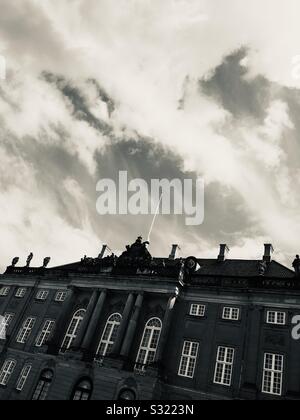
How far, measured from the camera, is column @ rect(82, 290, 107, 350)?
32031 mm

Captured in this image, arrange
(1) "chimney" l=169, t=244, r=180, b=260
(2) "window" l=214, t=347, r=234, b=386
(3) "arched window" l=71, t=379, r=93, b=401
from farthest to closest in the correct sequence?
(1) "chimney" l=169, t=244, r=180, b=260 → (3) "arched window" l=71, t=379, r=93, b=401 → (2) "window" l=214, t=347, r=234, b=386

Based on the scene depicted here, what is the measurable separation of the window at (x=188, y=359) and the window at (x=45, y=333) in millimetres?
15219

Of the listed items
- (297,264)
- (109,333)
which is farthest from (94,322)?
(297,264)

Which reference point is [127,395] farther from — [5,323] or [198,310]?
[5,323]

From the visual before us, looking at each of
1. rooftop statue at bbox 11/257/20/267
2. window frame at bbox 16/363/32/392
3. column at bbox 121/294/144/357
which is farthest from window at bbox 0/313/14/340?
column at bbox 121/294/144/357

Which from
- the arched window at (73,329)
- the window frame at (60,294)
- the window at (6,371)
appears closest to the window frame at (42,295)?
the window frame at (60,294)

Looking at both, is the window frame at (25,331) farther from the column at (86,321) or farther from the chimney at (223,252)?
the chimney at (223,252)

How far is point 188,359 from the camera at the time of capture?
1137 inches

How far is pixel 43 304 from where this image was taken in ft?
132

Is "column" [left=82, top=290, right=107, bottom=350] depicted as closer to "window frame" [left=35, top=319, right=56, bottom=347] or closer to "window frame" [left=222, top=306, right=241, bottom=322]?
"window frame" [left=35, top=319, right=56, bottom=347]

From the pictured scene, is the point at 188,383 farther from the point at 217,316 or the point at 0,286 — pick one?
the point at 0,286

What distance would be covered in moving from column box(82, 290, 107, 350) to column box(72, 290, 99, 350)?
63cm
